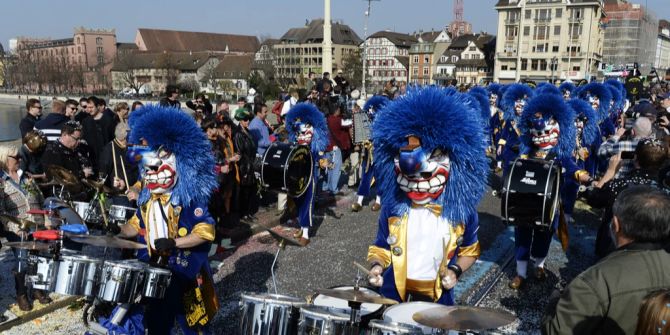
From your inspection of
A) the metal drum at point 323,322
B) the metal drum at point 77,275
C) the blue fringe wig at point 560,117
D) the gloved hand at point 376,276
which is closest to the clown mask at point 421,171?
the gloved hand at point 376,276

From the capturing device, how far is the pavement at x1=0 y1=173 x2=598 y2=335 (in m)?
4.71

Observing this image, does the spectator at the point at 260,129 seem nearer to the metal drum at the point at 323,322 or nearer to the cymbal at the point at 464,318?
the metal drum at the point at 323,322

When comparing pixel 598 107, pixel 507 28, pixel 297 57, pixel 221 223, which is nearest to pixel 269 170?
pixel 221 223

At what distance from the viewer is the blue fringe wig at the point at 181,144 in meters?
3.70

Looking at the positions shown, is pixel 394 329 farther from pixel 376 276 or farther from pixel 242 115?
pixel 242 115

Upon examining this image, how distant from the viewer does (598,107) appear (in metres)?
10.4

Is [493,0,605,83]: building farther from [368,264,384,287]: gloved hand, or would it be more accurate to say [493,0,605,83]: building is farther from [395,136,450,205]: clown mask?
[368,264,384,287]: gloved hand

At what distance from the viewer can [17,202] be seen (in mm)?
4547

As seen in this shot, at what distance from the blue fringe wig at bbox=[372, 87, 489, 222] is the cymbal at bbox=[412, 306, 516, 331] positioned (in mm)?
918

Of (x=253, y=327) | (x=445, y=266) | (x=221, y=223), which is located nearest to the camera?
(x=253, y=327)

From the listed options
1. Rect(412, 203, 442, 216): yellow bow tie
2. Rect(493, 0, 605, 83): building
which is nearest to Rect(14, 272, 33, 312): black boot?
Rect(412, 203, 442, 216): yellow bow tie

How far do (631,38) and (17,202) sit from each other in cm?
6675

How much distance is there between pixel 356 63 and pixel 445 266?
67.2m

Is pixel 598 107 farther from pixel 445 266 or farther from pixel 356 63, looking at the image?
pixel 356 63
